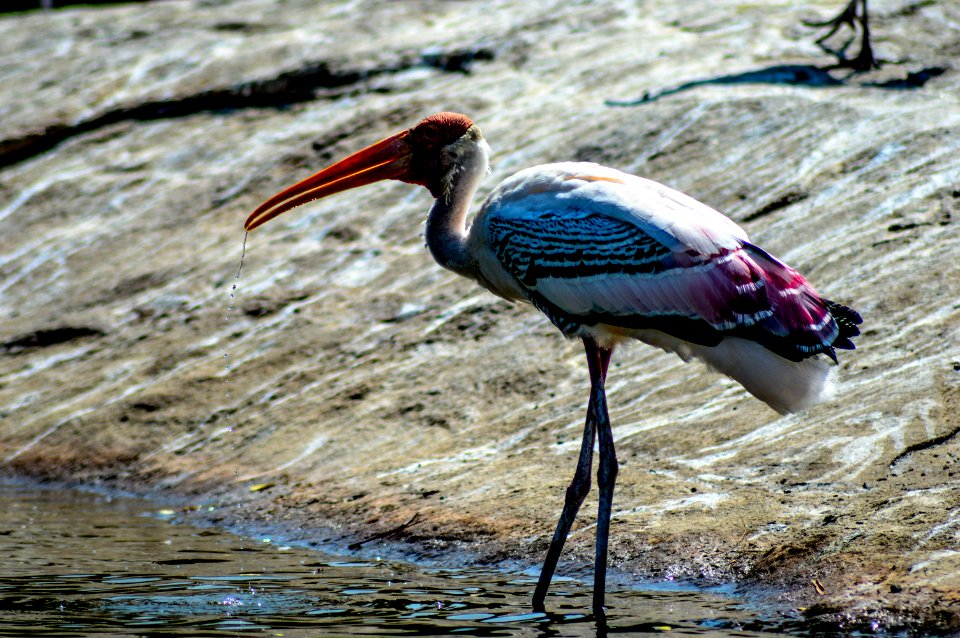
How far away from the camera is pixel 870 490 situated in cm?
741

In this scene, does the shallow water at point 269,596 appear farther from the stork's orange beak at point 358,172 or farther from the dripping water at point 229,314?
the dripping water at point 229,314

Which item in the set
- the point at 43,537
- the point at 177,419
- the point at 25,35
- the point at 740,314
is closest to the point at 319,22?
the point at 25,35

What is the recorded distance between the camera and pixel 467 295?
11.5m

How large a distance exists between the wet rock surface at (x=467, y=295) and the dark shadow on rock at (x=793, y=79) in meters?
0.04

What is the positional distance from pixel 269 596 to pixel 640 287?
2.50 m

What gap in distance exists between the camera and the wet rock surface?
306 inches

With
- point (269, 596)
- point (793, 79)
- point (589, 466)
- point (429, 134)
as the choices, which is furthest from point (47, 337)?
point (793, 79)

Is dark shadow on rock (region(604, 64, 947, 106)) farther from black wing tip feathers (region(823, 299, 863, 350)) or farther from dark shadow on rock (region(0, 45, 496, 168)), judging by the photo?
black wing tip feathers (region(823, 299, 863, 350))

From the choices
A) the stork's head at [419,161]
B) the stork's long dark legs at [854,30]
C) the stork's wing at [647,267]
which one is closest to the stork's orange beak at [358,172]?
the stork's head at [419,161]

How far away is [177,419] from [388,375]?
5.77ft

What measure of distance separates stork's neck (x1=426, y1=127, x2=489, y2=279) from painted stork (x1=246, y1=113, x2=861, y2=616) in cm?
21

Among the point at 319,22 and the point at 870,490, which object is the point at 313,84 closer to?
the point at 319,22

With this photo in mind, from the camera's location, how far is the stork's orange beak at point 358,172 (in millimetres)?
8172

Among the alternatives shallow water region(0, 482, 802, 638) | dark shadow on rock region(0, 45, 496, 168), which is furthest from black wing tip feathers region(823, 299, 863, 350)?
dark shadow on rock region(0, 45, 496, 168)
